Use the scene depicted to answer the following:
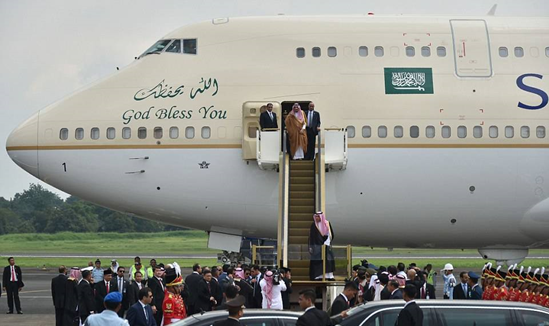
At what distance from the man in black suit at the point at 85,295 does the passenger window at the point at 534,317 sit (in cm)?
963

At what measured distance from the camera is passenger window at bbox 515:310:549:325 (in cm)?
1362

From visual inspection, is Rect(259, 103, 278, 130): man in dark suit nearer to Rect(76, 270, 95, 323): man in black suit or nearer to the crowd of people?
the crowd of people

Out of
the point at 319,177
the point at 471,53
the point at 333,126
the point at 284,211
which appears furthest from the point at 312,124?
the point at 471,53

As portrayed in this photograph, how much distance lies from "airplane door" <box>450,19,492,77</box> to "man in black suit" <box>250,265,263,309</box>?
8357 mm

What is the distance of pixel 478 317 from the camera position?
1373cm

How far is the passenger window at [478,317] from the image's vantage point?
13727mm

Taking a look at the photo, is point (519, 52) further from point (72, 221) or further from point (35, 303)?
point (72, 221)

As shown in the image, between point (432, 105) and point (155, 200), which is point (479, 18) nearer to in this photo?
point (432, 105)

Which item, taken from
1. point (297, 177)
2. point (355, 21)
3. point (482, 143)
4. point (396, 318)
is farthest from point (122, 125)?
point (396, 318)

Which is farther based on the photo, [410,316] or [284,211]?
[284,211]

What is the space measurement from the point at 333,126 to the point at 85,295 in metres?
8.59

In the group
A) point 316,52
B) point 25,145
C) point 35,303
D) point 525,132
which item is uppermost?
point 316,52

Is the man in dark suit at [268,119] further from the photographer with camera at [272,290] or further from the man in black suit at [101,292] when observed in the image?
the photographer with camera at [272,290]

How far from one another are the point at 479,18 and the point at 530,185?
4.97 metres
